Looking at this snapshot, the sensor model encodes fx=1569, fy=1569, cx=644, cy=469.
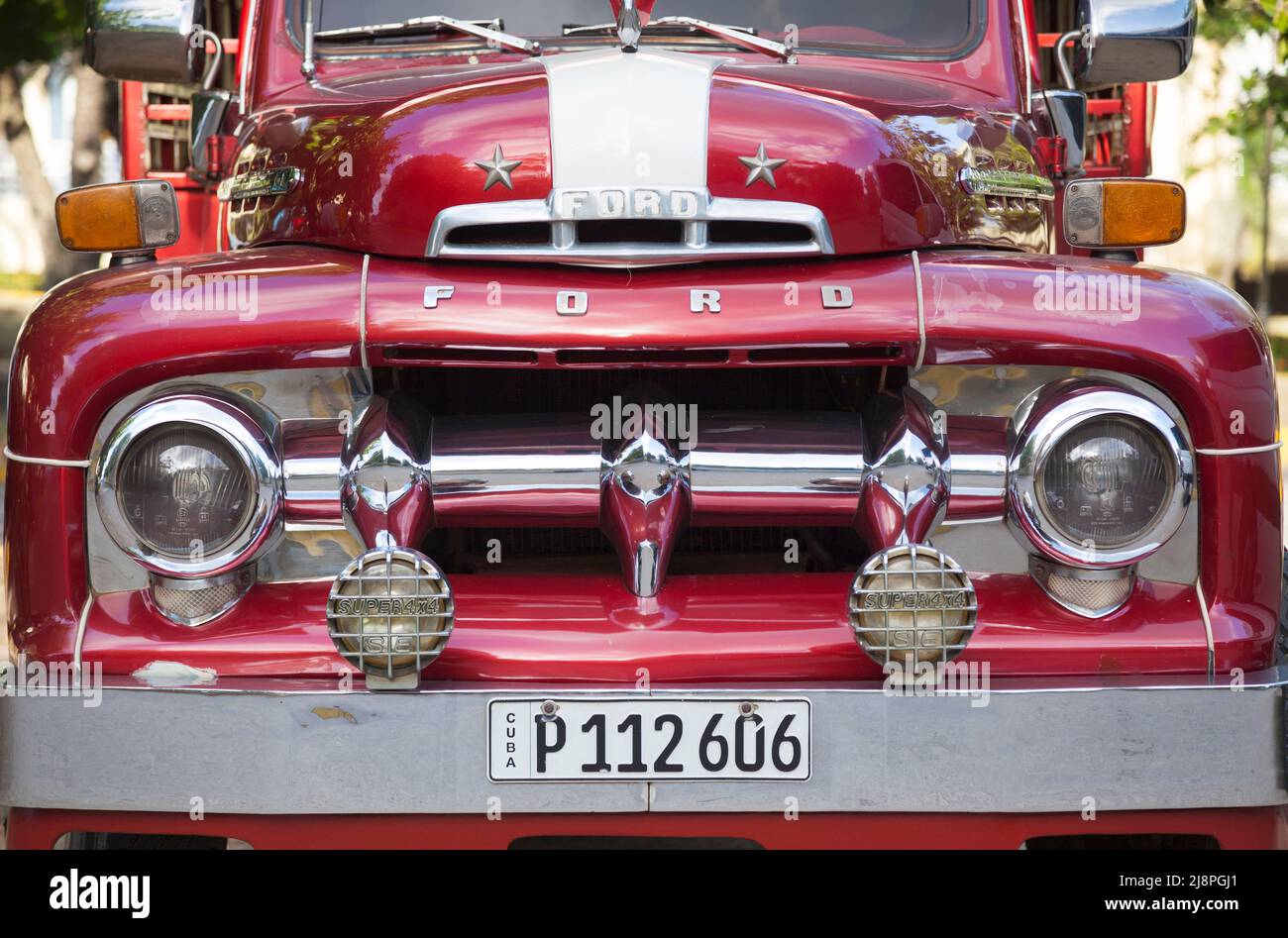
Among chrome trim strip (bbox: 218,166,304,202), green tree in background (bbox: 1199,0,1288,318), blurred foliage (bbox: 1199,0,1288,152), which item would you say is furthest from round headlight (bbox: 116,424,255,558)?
blurred foliage (bbox: 1199,0,1288,152)

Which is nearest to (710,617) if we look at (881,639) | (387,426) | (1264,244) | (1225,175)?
(881,639)

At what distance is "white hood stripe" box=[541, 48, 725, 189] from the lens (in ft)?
8.32

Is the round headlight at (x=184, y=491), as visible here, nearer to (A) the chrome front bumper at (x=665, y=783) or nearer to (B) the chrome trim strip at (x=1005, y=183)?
(A) the chrome front bumper at (x=665, y=783)

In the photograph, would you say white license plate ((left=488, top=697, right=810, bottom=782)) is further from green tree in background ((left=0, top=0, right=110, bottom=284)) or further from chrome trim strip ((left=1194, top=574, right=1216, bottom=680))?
green tree in background ((left=0, top=0, right=110, bottom=284))

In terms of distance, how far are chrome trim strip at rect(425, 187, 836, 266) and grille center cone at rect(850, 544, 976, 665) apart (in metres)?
0.57

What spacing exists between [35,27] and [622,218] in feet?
39.1

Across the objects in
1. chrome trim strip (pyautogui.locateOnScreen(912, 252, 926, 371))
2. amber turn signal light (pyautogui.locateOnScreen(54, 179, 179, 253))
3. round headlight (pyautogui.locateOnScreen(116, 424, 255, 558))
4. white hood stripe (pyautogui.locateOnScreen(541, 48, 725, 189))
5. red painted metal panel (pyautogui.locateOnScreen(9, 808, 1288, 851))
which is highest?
white hood stripe (pyautogui.locateOnScreen(541, 48, 725, 189))

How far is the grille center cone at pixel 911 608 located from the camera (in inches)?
89.4

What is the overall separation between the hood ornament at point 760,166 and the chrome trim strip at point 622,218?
0.13 ft

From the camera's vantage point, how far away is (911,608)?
2271mm

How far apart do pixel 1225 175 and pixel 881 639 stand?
30.5m

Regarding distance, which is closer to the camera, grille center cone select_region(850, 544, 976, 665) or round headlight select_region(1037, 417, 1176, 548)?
grille center cone select_region(850, 544, 976, 665)

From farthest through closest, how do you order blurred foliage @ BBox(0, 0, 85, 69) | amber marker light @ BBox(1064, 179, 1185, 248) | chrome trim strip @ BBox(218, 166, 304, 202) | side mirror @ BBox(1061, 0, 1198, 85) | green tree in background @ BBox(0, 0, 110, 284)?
green tree in background @ BBox(0, 0, 110, 284) → blurred foliage @ BBox(0, 0, 85, 69) → side mirror @ BBox(1061, 0, 1198, 85) → chrome trim strip @ BBox(218, 166, 304, 202) → amber marker light @ BBox(1064, 179, 1185, 248)

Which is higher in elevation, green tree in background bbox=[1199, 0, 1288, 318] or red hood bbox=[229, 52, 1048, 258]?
red hood bbox=[229, 52, 1048, 258]
